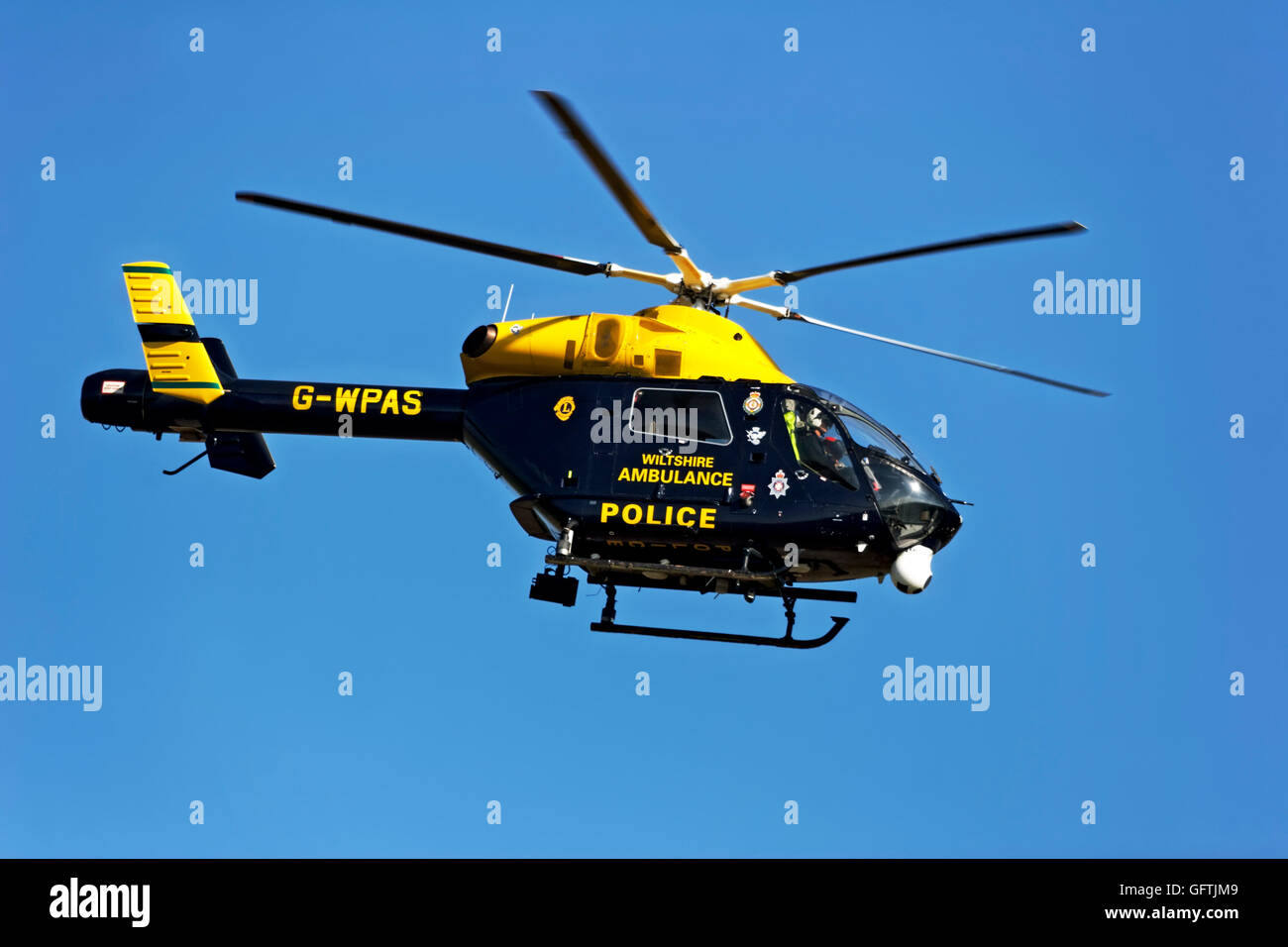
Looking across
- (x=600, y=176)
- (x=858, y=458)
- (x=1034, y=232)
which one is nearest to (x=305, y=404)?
(x=600, y=176)

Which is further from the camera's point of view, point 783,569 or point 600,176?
point 783,569

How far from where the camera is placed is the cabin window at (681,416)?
757 inches

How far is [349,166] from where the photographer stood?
23.8 metres

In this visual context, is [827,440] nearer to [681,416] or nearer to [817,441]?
[817,441]

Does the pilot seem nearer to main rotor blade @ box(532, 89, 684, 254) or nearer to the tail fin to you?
main rotor blade @ box(532, 89, 684, 254)

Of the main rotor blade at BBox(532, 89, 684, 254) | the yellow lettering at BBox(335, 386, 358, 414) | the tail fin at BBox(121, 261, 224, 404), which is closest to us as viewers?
the main rotor blade at BBox(532, 89, 684, 254)

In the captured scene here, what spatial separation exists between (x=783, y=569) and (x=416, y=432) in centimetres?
496

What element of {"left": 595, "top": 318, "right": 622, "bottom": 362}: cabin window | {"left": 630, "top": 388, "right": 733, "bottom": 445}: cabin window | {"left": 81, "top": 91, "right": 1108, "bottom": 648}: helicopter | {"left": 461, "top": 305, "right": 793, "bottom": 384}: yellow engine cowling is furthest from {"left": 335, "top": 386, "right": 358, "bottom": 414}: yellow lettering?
{"left": 630, "top": 388, "right": 733, "bottom": 445}: cabin window

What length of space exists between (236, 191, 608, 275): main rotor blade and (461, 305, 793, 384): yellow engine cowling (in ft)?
2.66

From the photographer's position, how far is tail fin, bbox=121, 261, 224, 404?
69.4ft
